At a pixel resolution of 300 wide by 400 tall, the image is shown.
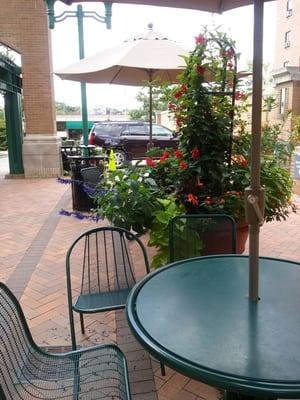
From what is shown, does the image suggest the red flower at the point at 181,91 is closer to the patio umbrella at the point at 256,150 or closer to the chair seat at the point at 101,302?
the chair seat at the point at 101,302

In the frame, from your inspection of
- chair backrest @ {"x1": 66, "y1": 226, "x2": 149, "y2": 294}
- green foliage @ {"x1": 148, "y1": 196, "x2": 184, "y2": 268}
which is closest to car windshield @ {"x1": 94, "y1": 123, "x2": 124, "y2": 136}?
chair backrest @ {"x1": 66, "y1": 226, "x2": 149, "y2": 294}

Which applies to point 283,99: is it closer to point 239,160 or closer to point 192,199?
point 239,160

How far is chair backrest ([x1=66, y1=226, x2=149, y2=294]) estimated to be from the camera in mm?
2432

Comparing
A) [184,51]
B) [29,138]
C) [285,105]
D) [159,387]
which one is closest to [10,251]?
[159,387]

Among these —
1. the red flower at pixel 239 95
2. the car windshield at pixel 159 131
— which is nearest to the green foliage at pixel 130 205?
the red flower at pixel 239 95

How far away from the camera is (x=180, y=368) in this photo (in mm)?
1075

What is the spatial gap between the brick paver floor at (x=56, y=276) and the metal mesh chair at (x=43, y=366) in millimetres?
481

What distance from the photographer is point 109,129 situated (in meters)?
14.4

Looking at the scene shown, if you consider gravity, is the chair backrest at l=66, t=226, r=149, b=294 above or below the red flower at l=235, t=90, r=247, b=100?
below

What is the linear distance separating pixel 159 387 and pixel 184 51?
358 cm

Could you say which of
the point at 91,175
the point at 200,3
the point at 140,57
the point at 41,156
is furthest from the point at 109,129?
the point at 200,3

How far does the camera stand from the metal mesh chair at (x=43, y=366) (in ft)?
4.55

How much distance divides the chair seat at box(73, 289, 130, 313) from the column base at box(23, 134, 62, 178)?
7.86m

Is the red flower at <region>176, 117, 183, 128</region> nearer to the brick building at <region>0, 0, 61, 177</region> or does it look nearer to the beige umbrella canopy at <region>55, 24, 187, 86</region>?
the beige umbrella canopy at <region>55, 24, 187, 86</region>
